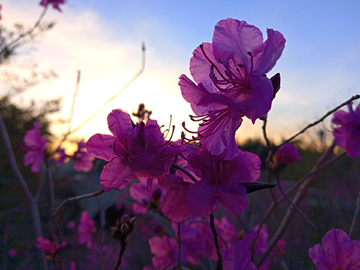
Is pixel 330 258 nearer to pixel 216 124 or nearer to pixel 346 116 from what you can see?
pixel 216 124

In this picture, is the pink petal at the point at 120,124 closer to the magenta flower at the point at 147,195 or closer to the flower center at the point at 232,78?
the flower center at the point at 232,78

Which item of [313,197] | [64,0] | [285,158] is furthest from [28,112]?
[285,158]

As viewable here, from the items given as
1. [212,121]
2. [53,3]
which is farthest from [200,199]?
[53,3]

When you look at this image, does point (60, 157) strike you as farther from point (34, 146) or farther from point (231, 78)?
point (231, 78)

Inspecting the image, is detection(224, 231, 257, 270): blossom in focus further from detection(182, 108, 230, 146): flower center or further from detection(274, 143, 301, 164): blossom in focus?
detection(274, 143, 301, 164): blossom in focus

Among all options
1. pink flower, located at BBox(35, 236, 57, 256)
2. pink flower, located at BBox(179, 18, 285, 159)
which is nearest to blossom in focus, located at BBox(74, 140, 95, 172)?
pink flower, located at BBox(35, 236, 57, 256)

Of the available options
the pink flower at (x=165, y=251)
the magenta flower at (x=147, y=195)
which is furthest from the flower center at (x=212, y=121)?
the pink flower at (x=165, y=251)
